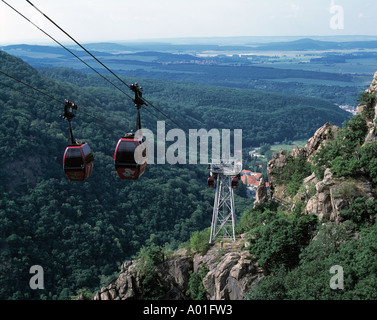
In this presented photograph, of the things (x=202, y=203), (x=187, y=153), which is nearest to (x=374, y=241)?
(x=202, y=203)

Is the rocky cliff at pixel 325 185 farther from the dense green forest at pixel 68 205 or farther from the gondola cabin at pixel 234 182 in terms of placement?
the dense green forest at pixel 68 205

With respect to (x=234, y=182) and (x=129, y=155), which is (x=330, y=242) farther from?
(x=129, y=155)

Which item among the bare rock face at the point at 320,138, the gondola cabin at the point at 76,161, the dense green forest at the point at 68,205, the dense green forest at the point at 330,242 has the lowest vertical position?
the dense green forest at the point at 68,205

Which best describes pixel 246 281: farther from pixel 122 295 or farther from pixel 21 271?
pixel 21 271

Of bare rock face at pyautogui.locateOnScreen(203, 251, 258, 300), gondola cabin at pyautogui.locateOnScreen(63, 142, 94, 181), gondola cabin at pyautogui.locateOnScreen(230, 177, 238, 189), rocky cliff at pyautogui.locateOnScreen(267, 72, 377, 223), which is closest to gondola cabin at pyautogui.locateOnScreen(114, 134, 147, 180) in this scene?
gondola cabin at pyautogui.locateOnScreen(63, 142, 94, 181)

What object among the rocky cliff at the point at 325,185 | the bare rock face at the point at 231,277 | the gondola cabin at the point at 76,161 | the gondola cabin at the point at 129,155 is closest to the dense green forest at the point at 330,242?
the rocky cliff at the point at 325,185

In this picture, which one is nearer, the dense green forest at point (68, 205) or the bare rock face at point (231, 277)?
the bare rock face at point (231, 277)

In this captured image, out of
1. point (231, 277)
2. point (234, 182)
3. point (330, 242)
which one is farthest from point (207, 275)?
point (330, 242)

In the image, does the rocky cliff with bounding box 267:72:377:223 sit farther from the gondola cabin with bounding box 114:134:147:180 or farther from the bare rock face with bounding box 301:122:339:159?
the gondola cabin with bounding box 114:134:147:180
